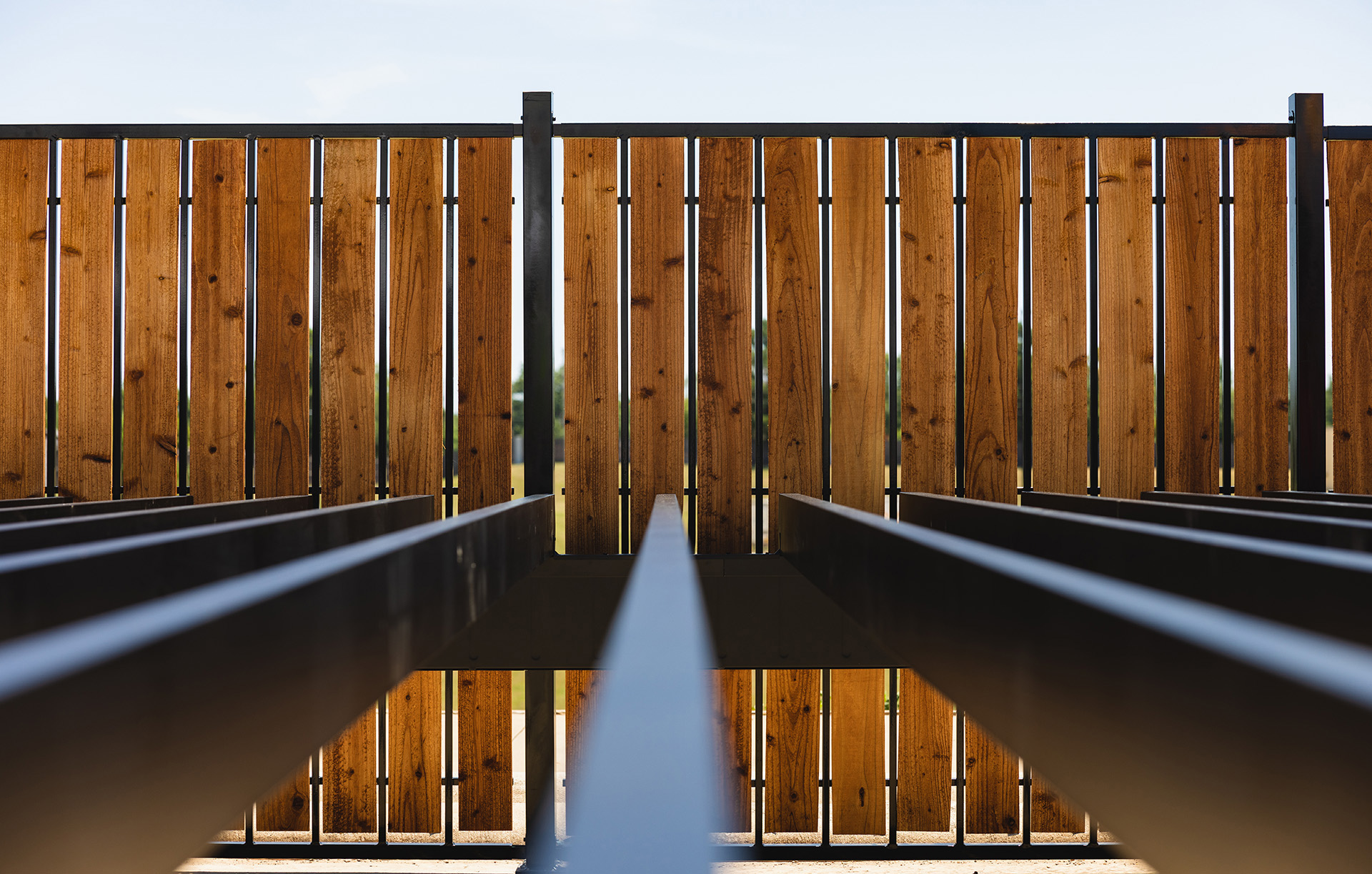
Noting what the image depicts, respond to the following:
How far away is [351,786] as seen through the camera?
3209mm

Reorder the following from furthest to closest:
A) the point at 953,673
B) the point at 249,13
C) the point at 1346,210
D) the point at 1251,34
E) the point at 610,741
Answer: the point at 1251,34 → the point at 249,13 → the point at 1346,210 → the point at 953,673 → the point at 610,741

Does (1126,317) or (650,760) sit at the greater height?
(1126,317)

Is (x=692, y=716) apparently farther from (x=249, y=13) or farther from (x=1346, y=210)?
(x=249, y=13)

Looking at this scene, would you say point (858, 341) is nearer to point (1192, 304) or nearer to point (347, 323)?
point (1192, 304)

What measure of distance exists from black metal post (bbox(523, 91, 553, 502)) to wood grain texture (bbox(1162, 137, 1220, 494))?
10.5 ft

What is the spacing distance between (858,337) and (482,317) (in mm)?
1913

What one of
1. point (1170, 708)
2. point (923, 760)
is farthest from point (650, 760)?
point (923, 760)

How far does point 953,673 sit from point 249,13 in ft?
19.5

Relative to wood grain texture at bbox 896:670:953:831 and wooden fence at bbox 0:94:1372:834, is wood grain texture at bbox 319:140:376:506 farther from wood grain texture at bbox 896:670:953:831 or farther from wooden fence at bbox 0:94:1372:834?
wood grain texture at bbox 896:670:953:831

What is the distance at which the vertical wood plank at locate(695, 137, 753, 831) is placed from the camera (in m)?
3.25

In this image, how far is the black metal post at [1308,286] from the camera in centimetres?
333

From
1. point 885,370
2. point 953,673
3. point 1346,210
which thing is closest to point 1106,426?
point 885,370

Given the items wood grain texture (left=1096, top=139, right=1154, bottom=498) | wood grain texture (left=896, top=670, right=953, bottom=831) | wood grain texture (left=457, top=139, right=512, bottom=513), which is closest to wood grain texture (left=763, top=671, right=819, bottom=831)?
wood grain texture (left=896, top=670, right=953, bottom=831)

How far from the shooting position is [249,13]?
450cm
